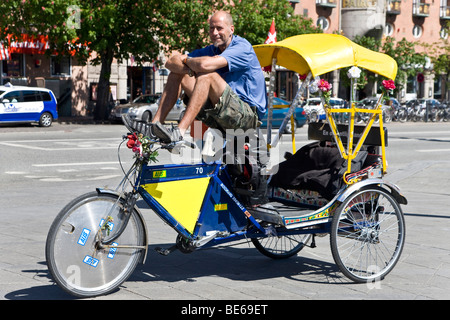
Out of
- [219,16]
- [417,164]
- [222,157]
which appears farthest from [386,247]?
[417,164]

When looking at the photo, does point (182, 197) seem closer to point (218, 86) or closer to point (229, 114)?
point (229, 114)

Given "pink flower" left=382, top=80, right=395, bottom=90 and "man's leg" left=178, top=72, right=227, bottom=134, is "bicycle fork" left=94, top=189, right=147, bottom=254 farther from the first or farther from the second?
"pink flower" left=382, top=80, right=395, bottom=90

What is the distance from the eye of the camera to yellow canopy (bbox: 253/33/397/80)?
526 centimetres

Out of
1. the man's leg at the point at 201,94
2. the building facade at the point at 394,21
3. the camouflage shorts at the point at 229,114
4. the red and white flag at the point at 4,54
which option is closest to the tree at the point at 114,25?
the red and white flag at the point at 4,54

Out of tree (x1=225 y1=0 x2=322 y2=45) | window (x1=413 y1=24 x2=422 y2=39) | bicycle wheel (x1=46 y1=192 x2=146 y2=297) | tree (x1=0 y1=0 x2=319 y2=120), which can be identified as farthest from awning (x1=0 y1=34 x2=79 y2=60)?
window (x1=413 y1=24 x2=422 y2=39)

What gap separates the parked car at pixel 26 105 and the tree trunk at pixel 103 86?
4.07 metres

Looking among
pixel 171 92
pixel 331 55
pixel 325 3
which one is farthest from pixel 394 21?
pixel 171 92

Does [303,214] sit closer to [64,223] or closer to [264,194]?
[264,194]

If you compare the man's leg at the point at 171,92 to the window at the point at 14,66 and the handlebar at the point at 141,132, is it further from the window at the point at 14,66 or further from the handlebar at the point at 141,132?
the window at the point at 14,66

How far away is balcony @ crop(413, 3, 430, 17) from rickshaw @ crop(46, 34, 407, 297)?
169 feet

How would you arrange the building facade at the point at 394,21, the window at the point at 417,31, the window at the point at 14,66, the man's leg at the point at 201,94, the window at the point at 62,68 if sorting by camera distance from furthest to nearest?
the window at the point at 417,31, the building facade at the point at 394,21, the window at the point at 62,68, the window at the point at 14,66, the man's leg at the point at 201,94

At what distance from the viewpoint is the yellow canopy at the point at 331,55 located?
526 centimetres

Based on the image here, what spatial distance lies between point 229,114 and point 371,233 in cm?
152

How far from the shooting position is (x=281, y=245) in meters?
6.08
